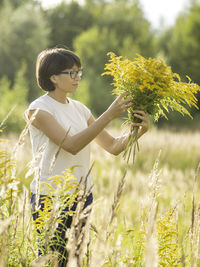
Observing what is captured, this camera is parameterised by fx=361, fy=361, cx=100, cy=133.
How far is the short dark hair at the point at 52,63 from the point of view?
256 centimetres

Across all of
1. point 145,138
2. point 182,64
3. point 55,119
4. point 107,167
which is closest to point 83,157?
point 55,119

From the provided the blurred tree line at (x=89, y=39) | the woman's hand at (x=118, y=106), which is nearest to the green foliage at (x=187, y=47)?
the blurred tree line at (x=89, y=39)

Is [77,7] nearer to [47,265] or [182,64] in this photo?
[182,64]

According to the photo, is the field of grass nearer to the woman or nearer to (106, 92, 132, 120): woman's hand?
the woman

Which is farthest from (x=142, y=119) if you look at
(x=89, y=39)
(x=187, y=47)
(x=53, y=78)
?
(x=187, y=47)

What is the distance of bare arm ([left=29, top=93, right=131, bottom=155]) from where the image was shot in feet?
7.47

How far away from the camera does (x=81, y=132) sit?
7.60 feet

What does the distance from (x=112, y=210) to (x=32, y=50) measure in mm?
25533

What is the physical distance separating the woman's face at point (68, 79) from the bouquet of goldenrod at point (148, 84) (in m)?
0.33

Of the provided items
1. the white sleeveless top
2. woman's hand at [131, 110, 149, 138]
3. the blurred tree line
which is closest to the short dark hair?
the white sleeveless top

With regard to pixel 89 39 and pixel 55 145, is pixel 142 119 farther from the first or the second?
pixel 89 39

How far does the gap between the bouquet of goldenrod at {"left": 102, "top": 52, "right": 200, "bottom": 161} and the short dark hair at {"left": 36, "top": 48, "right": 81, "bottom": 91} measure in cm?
37

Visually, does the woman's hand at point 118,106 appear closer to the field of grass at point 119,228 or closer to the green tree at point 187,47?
the field of grass at point 119,228

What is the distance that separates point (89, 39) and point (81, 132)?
29.9 metres
